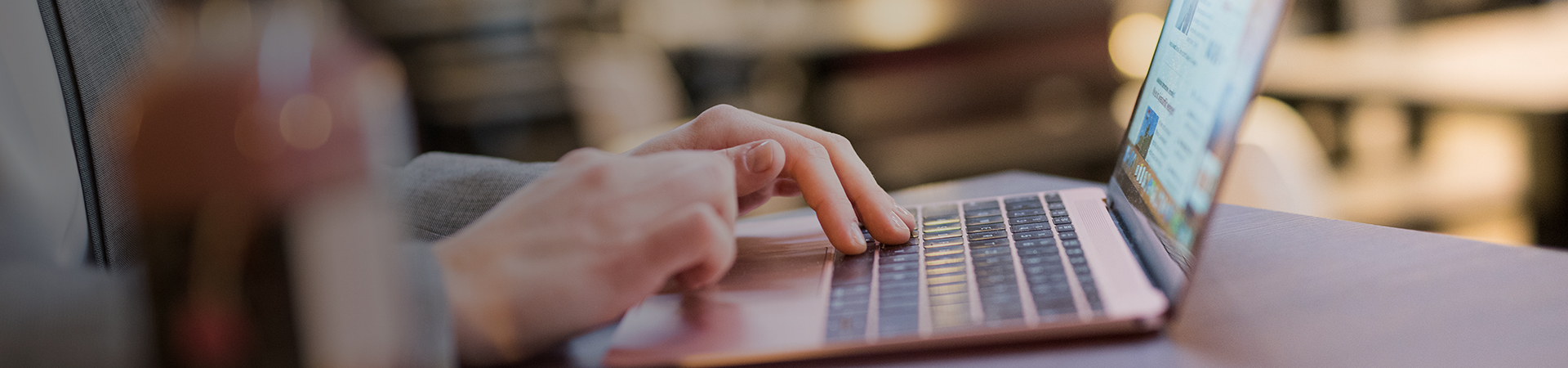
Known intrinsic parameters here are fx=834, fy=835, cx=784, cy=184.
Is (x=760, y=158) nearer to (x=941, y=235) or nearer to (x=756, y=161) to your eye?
(x=756, y=161)

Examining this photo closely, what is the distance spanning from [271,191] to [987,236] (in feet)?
1.48

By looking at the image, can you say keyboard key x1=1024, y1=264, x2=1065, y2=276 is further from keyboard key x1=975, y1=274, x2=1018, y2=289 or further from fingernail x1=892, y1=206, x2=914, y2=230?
fingernail x1=892, y1=206, x2=914, y2=230

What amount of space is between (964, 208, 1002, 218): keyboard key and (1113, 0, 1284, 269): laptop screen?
10cm

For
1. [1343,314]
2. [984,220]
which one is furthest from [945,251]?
[1343,314]

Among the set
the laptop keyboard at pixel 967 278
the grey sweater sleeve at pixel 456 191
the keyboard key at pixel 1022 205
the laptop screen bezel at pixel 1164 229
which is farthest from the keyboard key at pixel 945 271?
the grey sweater sleeve at pixel 456 191

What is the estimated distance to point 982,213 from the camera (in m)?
0.70

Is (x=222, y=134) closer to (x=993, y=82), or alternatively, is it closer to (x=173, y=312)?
(x=173, y=312)

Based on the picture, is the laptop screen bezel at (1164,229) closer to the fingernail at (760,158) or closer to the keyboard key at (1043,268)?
the keyboard key at (1043,268)

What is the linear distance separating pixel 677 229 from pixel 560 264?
6 cm

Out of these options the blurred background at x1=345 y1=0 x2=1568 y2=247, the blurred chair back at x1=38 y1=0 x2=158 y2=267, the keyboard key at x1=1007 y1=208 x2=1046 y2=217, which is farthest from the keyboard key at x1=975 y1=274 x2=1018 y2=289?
the blurred chair back at x1=38 y1=0 x2=158 y2=267

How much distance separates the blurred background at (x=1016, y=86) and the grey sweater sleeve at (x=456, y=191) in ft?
1.52

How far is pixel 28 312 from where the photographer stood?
0.37 meters

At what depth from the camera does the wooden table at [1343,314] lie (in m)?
0.36

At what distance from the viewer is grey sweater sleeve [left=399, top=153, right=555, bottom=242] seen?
0.68 m
